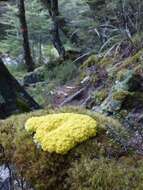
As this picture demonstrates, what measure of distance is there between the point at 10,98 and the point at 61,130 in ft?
10.5

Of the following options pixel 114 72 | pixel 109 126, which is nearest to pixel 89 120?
pixel 109 126

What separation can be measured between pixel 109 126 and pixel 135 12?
827 cm

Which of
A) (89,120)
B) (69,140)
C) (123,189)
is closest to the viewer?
(123,189)

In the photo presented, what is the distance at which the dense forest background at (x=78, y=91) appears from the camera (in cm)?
359

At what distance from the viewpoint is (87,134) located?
12.4ft

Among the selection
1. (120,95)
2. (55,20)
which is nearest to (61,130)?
(120,95)

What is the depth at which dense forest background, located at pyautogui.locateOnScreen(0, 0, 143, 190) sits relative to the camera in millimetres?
3590

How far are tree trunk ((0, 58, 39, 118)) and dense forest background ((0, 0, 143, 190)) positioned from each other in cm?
2

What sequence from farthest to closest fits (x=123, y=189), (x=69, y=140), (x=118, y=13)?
(x=118, y=13), (x=69, y=140), (x=123, y=189)

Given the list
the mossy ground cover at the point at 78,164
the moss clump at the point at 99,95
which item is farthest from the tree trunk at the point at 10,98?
the mossy ground cover at the point at 78,164

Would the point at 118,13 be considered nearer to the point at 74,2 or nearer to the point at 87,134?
the point at 74,2

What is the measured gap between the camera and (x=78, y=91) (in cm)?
1030

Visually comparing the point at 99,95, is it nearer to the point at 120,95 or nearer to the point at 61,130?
the point at 120,95

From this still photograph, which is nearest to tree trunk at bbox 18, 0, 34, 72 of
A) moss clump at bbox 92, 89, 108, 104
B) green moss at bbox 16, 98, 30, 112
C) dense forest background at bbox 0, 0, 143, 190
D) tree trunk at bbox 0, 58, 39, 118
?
dense forest background at bbox 0, 0, 143, 190
